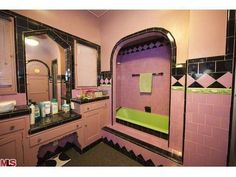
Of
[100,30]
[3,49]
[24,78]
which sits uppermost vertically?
[100,30]

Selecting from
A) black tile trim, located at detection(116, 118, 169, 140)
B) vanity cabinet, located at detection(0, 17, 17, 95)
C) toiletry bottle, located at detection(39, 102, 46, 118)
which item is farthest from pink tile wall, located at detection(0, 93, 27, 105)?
black tile trim, located at detection(116, 118, 169, 140)

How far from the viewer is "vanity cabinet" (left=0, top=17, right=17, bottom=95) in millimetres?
1104

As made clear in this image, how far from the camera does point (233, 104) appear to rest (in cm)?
85

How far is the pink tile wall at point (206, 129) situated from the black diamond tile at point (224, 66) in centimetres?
23

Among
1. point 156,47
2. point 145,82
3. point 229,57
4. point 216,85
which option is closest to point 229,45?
point 229,57

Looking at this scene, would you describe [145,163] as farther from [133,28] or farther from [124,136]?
[133,28]

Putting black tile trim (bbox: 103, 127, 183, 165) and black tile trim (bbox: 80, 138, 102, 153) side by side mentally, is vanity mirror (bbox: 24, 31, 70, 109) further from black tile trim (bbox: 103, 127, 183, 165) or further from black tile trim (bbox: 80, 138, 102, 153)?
black tile trim (bbox: 103, 127, 183, 165)

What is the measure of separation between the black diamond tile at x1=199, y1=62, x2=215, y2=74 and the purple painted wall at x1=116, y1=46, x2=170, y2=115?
119 cm

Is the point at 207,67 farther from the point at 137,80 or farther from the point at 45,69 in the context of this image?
the point at 45,69

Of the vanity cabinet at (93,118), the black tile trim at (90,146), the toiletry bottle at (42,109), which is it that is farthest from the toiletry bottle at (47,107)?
the black tile trim at (90,146)

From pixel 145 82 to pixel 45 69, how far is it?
6.74 ft

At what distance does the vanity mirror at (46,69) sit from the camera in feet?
5.51
